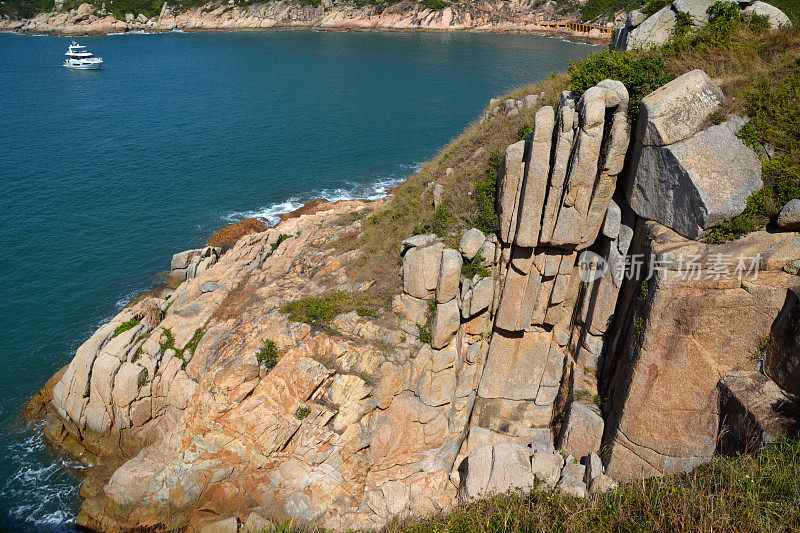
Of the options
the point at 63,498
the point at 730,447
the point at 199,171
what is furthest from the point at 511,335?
the point at 199,171

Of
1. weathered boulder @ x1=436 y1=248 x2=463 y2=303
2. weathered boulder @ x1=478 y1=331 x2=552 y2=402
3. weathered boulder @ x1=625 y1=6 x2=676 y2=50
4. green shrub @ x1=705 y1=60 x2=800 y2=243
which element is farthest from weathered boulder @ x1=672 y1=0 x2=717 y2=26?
weathered boulder @ x1=478 y1=331 x2=552 y2=402

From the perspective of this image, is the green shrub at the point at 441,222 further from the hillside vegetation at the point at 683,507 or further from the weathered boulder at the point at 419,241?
the hillside vegetation at the point at 683,507

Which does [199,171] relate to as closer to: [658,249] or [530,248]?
[530,248]

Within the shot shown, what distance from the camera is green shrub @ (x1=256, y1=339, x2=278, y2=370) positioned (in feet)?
68.8

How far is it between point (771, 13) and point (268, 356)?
1084 inches

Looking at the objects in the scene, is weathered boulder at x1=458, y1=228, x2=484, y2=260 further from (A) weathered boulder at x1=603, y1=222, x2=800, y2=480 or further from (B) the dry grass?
(A) weathered boulder at x1=603, y1=222, x2=800, y2=480

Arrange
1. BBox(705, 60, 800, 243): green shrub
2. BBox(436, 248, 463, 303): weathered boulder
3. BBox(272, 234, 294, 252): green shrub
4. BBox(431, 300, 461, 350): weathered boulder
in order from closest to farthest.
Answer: BBox(705, 60, 800, 243): green shrub → BBox(436, 248, 463, 303): weathered boulder → BBox(431, 300, 461, 350): weathered boulder → BBox(272, 234, 294, 252): green shrub

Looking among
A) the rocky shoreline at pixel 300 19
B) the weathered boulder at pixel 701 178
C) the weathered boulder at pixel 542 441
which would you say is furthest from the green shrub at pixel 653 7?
the rocky shoreline at pixel 300 19

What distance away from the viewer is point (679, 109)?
16875 mm

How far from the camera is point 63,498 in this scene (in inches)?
916

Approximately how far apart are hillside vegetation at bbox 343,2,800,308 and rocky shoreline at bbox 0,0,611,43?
130226 mm

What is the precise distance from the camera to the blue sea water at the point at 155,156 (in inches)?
1276

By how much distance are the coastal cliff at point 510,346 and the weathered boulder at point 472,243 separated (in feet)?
0.45

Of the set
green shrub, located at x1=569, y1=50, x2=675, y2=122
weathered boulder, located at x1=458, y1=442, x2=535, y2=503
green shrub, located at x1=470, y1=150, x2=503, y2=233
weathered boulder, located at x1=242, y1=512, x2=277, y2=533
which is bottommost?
weathered boulder, located at x1=242, y1=512, x2=277, y2=533
